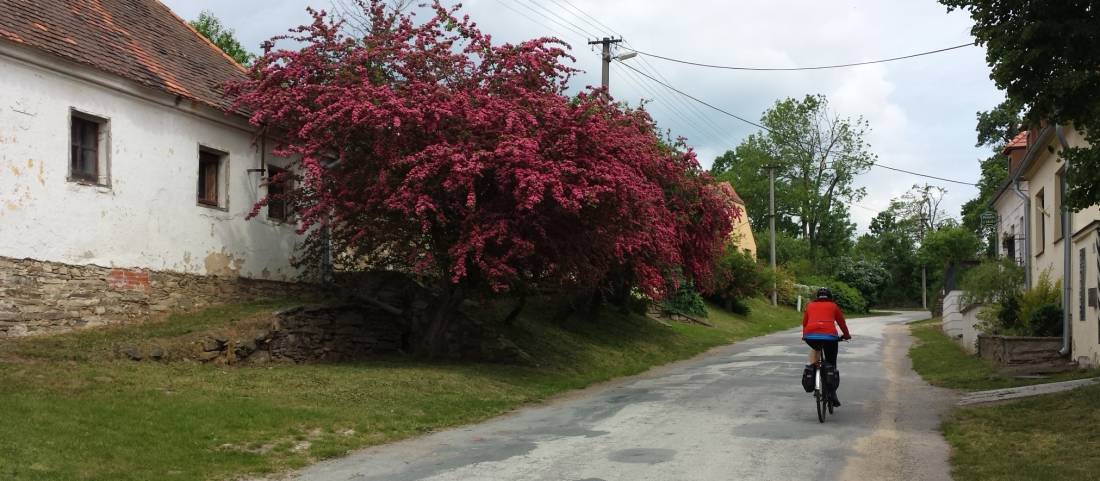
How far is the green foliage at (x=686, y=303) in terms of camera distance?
36.2 metres

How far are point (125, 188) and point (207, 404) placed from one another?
239 inches

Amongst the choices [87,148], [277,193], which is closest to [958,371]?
[277,193]

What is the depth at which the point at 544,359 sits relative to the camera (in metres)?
20.4

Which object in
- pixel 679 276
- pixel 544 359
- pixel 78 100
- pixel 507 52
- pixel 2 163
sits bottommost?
pixel 544 359

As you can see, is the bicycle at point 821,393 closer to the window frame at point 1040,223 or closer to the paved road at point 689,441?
the paved road at point 689,441

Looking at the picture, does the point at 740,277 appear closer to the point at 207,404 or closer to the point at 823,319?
the point at 823,319

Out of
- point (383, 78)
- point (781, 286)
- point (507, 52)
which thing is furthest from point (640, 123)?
point (781, 286)

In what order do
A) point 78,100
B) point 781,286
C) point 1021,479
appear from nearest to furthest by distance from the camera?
point 1021,479, point 78,100, point 781,286

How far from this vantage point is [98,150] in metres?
15.7

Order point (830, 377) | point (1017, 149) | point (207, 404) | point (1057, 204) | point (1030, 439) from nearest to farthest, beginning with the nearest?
1. point (1030, 439)
2. point (207, 404)
3. point (830, 377)
4. point (1057, 204)
5. point (1017, 149)

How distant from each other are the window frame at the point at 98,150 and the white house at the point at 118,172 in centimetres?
2

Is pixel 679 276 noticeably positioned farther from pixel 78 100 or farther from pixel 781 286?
pixel 781 286

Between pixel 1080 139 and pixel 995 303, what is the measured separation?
5429 millimetres

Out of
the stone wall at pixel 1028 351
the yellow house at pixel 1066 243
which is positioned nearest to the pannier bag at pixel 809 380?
the yellow house at pixel 1066 243
